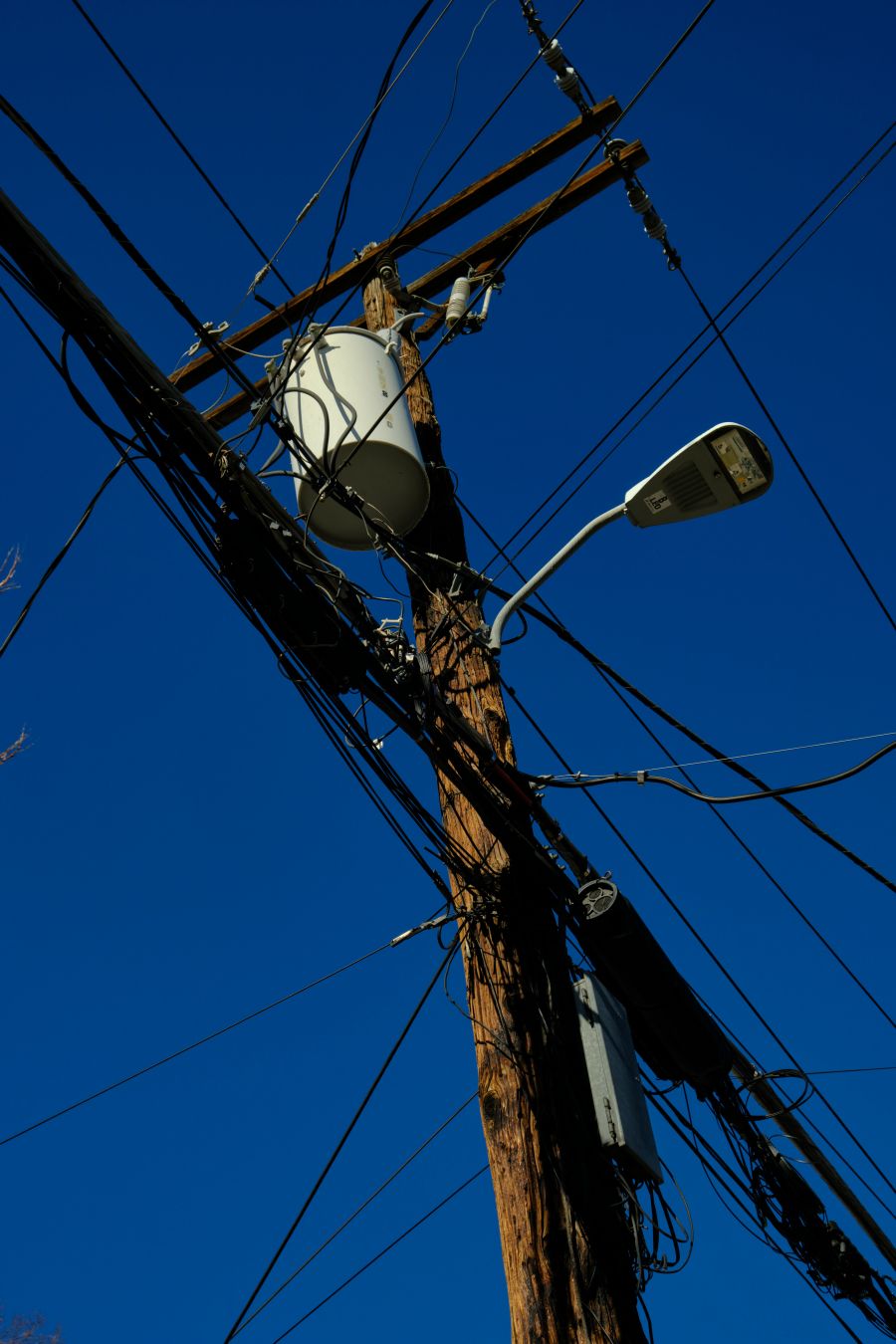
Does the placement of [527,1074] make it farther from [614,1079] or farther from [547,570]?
[547,570]

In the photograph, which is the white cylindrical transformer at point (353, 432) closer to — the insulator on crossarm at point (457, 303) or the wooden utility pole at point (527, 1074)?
the wooden utility pole at point (527, 1074)

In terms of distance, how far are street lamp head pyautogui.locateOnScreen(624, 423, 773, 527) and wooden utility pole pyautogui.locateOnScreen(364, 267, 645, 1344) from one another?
94 centimetres

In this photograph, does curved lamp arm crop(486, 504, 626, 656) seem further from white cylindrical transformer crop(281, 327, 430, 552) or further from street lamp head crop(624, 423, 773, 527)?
white cylindrical transformer crop(281, 327, 430, 552)

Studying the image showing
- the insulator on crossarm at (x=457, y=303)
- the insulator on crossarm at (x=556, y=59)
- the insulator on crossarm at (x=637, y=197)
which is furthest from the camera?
the insulator on crossarm at (x=637, y=197)

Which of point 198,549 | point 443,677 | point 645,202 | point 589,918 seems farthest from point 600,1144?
point 645,202

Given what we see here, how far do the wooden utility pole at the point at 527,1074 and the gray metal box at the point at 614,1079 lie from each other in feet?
0.15

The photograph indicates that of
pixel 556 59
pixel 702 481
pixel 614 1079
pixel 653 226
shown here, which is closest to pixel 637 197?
pixel 653 226

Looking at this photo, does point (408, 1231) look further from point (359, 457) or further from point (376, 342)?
point (376, 342)

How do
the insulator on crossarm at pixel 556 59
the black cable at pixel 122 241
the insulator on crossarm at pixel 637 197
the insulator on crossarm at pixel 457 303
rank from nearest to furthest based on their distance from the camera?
1. the black cable at pixel 122 241
2. the insulator on crossarm at pixel 556 59
3. the insulator on crossarm at pixel 457 303
4. the insulator on crossarm at pixel 637 197

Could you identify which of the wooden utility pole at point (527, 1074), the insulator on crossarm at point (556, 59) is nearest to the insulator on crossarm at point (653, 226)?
the insulator on crossarm at point (556, 59)

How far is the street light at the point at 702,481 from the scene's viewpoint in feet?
12.4

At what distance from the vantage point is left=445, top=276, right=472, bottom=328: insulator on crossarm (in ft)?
18.0

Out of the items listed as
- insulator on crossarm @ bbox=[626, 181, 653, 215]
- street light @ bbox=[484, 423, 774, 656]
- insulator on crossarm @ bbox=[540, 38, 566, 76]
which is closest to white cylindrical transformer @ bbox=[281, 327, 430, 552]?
street light @ bbox=[484, 423, 774, 656]

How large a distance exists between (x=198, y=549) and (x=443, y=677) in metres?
1.12
